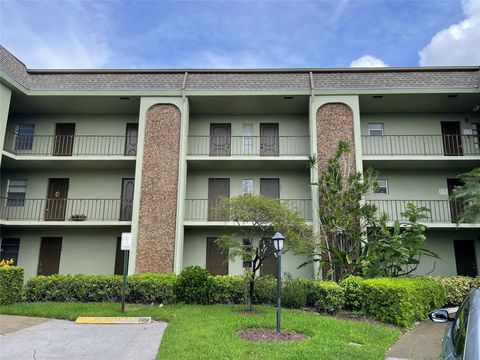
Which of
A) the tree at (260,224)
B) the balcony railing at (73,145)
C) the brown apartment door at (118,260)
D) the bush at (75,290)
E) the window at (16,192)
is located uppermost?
the balcony railing at (73,145)

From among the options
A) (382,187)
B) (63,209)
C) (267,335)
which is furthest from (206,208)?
(267,335)

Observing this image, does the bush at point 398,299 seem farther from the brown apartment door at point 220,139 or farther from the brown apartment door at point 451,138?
the brown apartment door at point 220,139

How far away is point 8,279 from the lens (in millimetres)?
12781

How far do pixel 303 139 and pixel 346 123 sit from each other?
2344 millimetres

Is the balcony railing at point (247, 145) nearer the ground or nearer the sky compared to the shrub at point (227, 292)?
nearer the sky

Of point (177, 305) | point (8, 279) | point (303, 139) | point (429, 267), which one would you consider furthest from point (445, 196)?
point (8, 279)

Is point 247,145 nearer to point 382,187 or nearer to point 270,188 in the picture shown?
point 270,188

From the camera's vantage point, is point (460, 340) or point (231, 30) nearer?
point (460, 340)

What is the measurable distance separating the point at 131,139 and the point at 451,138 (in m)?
15.7

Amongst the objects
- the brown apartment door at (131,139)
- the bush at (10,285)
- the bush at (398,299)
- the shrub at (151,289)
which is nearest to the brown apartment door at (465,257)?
the bush at (398,299)

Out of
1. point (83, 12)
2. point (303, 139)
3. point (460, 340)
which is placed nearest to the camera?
point (460, 340)

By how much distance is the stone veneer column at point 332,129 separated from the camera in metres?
16.3

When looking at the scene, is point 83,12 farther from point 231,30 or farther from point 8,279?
point 8,279

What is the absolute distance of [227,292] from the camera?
12953mm
